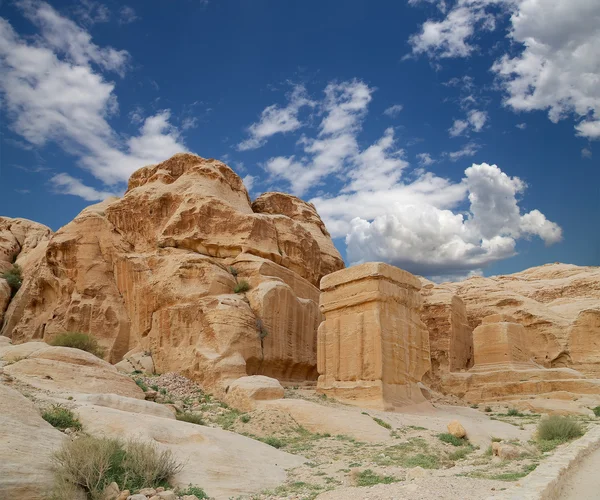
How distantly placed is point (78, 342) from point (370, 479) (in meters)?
16.9

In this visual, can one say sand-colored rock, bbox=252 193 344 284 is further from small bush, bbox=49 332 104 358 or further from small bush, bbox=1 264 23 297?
small bush, bbox=1 264 23 297

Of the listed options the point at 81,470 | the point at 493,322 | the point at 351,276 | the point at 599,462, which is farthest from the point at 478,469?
the point at 493,322

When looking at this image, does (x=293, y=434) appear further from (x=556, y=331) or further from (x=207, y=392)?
(x=556, y=331)

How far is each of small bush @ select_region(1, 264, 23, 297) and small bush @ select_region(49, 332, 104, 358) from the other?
10796mm

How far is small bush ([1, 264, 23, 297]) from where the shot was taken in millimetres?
31364

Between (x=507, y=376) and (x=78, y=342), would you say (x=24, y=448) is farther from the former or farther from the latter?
(x=507, y=376)

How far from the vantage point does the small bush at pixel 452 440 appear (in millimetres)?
13539

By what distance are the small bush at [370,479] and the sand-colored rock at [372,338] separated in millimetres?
8140

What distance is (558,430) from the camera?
45.0 ft

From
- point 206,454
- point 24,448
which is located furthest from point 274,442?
point 24,448

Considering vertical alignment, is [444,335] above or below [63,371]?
above

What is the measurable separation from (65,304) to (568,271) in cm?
3866

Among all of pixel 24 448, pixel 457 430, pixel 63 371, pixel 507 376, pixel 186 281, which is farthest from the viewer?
pixel 507 376

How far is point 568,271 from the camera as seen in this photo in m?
43.8
